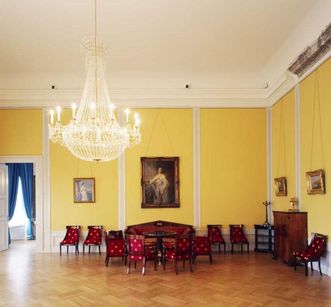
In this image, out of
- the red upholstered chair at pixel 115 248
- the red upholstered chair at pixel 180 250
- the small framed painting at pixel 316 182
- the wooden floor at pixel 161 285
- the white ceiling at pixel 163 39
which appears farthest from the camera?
the red upholstered chair at pixel 115 248

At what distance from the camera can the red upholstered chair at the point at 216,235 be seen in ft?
35.0

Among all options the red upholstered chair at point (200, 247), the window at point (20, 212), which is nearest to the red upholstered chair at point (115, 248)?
the red upholstered chair at point (200, 247)

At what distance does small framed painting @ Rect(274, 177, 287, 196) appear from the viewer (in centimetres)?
993

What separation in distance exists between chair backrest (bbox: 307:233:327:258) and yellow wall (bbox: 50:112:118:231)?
5.48m

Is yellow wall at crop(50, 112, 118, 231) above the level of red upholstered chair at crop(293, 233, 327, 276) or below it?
above

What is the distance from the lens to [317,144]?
8.09 meters

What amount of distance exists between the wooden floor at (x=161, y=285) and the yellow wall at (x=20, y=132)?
3268 millimetres

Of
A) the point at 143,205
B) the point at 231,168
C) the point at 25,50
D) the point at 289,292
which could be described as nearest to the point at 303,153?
the point at 231,168

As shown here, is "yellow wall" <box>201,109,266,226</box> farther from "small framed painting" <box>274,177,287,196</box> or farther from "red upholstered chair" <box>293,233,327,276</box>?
"red upholstered chair" <box>293,233,327,276</box>

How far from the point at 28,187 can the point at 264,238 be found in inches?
349

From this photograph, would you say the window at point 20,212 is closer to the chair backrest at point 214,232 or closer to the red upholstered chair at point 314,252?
the chair backrest at point 214,232

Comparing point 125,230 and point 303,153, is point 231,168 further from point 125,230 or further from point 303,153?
point 125,230

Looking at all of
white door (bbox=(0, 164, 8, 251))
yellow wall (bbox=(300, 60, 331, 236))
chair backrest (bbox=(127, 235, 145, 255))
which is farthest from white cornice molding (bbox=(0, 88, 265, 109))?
chair backrest (bbox=(127, 235, 145, 255))

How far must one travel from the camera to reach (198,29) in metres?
8.37
